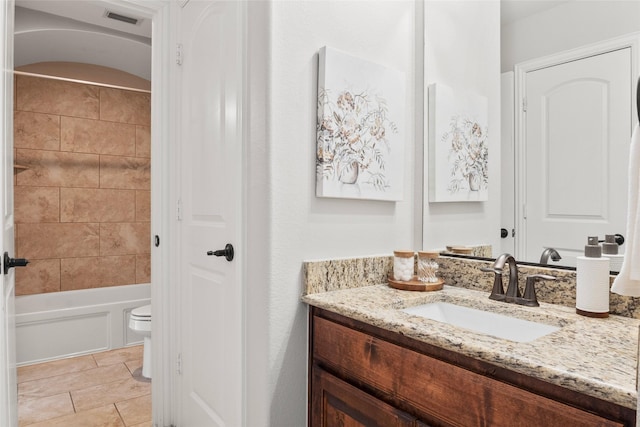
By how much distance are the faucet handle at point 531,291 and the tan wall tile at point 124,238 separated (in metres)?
3.41

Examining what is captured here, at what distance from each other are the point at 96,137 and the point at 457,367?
368 cm

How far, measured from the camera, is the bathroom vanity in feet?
2.42

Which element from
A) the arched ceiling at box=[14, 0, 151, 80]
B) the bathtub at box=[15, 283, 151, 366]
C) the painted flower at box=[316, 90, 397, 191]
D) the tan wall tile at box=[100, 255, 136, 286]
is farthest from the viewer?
the tan wall tile at box=[100, 255, 136, 286]

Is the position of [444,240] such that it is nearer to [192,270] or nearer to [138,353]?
[192,270]

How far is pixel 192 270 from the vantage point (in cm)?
191

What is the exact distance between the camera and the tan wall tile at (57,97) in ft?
10.7

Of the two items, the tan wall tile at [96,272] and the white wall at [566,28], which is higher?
the white wall at [566,28]

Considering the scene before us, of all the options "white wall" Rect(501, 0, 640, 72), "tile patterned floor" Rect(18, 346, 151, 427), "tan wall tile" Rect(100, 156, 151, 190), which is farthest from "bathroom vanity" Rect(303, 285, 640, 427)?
"tan wall tile" Rect(100, 156, 151, 190)

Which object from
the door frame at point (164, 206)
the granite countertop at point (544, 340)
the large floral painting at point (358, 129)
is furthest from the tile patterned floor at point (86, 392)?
the large floral painting at point (358, 129)

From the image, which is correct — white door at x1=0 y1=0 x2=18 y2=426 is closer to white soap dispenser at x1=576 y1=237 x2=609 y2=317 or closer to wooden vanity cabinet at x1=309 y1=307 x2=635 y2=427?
wooden vanity cabinet at x1=309 y1=307 x2=635 y2=427

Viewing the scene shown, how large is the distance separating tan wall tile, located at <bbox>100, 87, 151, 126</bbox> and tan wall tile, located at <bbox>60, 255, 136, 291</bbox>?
127 centimetres

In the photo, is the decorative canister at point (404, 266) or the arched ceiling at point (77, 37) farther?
the arched ceiling at point (77, 37)

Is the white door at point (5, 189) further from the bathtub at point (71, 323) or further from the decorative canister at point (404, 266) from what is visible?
the bathtub at point (71, 323)

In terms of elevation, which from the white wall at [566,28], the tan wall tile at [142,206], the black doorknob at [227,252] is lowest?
the black doorknob at [227,252]
